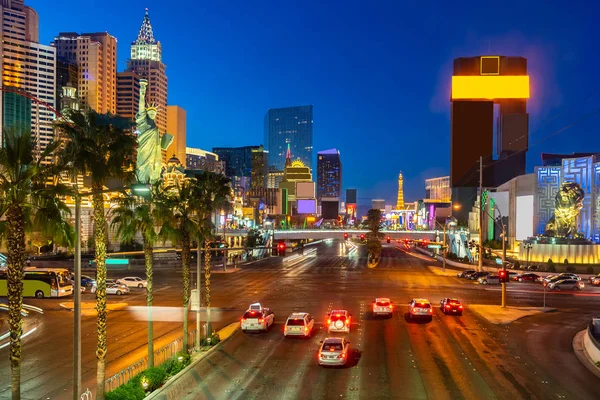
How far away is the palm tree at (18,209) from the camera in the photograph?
14.9 m

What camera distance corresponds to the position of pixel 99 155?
65.1 ft

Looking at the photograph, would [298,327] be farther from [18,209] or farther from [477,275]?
[477,275]

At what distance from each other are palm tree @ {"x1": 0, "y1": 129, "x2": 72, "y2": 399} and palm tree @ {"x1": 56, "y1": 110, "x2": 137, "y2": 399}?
321cm

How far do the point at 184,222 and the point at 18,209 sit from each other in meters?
14.2

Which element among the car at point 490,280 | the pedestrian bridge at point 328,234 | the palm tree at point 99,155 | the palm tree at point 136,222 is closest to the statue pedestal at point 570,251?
the car at point 490,280

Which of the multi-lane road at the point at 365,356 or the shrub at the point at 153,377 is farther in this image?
the multi-lane road at the point at 365,356

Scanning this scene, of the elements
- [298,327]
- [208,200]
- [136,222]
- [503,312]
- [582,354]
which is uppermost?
[208,200]

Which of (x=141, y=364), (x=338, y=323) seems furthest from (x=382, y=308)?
(x=141, y=364)

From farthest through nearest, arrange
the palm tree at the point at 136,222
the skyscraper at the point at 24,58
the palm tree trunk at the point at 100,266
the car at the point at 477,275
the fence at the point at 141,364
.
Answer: the skyscraper at the point at 24,58, the car at the point at 477,275, the palm tree at the point at 136,222, the fence at the point at 141,364, the palm tree trunk at the point at 100,266

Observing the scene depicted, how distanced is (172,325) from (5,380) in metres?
14.1

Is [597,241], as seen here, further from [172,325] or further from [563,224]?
[172,325]

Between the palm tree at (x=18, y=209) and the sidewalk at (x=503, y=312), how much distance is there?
3214cm

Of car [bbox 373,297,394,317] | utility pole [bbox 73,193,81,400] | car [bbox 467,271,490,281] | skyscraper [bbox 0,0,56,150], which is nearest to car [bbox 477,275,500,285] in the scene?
car [bbox 467,271,490,281]

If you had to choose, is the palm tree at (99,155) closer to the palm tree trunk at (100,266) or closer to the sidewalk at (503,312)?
the palm tree trunk at (100,266)
